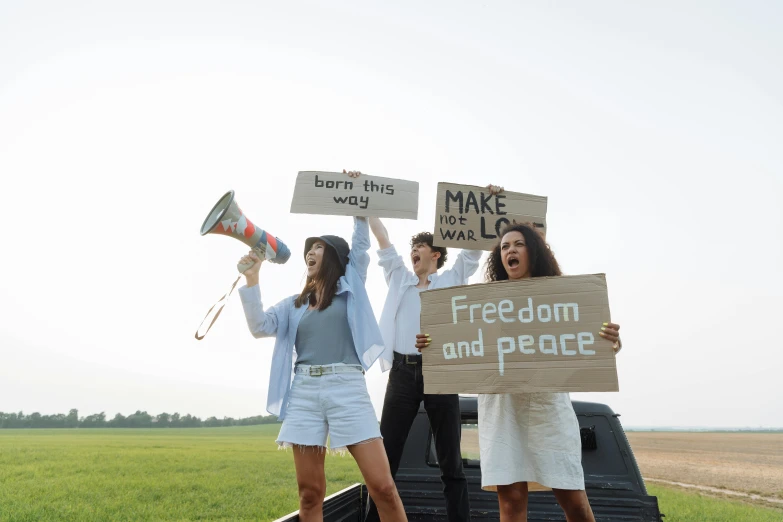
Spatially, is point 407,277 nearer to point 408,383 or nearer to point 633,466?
point 408,383

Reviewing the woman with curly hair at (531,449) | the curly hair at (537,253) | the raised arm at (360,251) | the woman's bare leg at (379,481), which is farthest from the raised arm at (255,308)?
the curly hair at (537,253)

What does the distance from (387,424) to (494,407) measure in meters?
0.91

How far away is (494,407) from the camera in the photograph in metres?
2.37

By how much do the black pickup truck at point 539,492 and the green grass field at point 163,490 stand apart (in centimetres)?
711

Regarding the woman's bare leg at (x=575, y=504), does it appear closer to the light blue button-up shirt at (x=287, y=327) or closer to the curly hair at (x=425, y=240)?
the light blue button-up shirt at (x=287, y=327)

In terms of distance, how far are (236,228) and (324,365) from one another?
1.07m

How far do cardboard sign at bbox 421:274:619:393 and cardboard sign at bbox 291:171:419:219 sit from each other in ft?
4.34

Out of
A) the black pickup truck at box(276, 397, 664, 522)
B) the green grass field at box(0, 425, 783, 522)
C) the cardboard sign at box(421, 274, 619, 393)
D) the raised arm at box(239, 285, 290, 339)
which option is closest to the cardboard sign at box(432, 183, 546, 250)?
the cardboard sign at box(421, 274, 619, 393)

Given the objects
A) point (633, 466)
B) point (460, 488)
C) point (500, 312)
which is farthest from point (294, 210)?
point (633, 466)

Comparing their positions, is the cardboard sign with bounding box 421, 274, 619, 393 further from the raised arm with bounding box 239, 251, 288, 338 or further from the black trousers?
the raised arm with bounding box 239, 251, 288, 338

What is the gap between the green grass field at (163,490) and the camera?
10031 mm

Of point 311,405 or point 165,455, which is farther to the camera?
point 165,455

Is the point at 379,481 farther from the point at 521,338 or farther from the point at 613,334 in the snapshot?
the point at 613,334

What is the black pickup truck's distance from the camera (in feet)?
10.2
